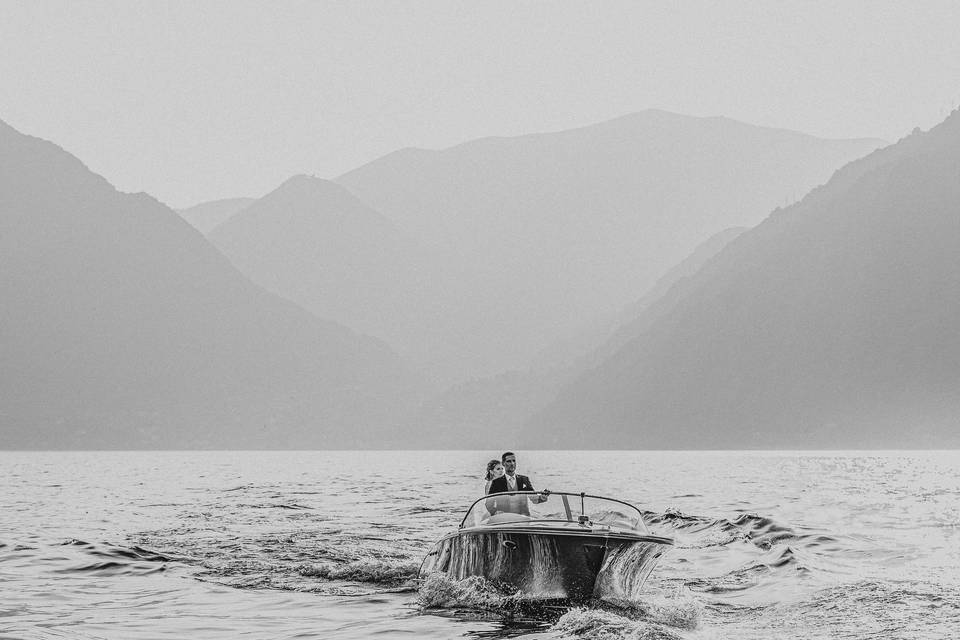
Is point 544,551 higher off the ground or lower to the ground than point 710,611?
higher

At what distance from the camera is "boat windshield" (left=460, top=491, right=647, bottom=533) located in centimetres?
1700

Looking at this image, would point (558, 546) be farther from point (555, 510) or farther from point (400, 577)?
point (400, 577)

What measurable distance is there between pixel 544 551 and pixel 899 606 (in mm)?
6217

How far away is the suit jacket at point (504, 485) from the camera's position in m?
19.0

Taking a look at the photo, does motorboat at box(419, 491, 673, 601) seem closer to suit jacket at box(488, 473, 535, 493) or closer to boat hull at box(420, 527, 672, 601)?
boat hull at box(420, 527, 672, 601)

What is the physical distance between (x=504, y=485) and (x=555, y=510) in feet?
6.37

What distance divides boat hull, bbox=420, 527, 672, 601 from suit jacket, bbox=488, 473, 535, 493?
1.97 meters

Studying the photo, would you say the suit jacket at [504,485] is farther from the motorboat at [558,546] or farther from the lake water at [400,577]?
the lake water at [400,577]

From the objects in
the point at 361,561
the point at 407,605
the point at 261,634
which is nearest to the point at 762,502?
the point at 361,561

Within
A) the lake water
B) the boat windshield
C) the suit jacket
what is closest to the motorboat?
the boat windshield

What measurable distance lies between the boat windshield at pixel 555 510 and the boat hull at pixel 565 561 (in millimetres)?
560

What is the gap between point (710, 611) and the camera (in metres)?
17.8

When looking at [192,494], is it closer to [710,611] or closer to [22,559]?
[22,559]

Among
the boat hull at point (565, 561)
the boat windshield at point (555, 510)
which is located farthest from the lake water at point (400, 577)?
the boat windshield at point (555, 510)
